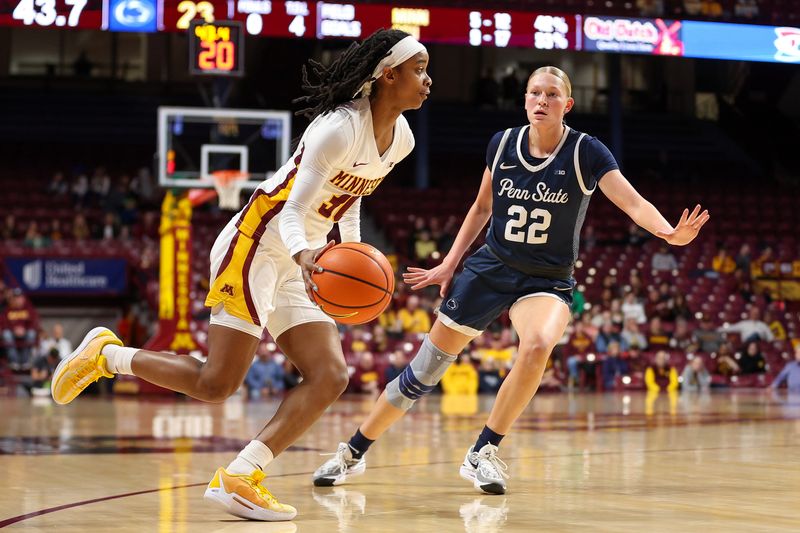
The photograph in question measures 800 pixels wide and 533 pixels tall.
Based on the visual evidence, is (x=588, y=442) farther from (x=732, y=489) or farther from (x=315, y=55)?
(x=315, y=55)

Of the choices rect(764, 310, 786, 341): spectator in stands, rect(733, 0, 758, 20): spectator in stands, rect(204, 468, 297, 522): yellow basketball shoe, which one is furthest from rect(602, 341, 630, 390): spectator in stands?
rect(204, 468, 297, 522): yellow basketball shoe

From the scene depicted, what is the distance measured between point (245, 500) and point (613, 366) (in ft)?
40.6

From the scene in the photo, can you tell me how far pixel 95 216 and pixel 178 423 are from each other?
11140 millimetres

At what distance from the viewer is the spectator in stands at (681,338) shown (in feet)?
55.7

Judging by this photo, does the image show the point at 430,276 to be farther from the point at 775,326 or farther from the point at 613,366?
the point at 775,326

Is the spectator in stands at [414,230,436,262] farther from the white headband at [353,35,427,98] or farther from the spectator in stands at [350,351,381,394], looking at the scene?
the white headband at [353,35,427,98]

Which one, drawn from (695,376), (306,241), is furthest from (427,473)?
(695,376)

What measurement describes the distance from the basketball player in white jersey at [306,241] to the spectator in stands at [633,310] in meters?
12.8

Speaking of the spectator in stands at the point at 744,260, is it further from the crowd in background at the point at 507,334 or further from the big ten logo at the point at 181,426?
the big ten logo at the point at 181,426

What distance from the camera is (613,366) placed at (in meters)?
16.1

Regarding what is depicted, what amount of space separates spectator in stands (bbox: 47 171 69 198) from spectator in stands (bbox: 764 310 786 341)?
12302 mm

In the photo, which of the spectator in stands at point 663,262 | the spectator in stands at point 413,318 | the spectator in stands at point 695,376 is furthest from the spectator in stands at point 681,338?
the spectator in stands at point 413,318

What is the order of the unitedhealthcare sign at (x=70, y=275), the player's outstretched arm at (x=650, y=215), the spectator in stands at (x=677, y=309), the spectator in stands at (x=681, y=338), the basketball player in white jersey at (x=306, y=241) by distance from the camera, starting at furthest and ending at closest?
the unitedhealthcare sign at (x=70, y=275) → the spectator in stands at (x=677, y=309) → the spectator in stands at (x=681, y=338) → the player's outstretched arm at (x=650, y=215) → the basketball player in white jersey at (x=306, y=241)

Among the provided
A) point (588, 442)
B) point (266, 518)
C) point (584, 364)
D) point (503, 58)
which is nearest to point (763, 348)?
point (584, 364)
